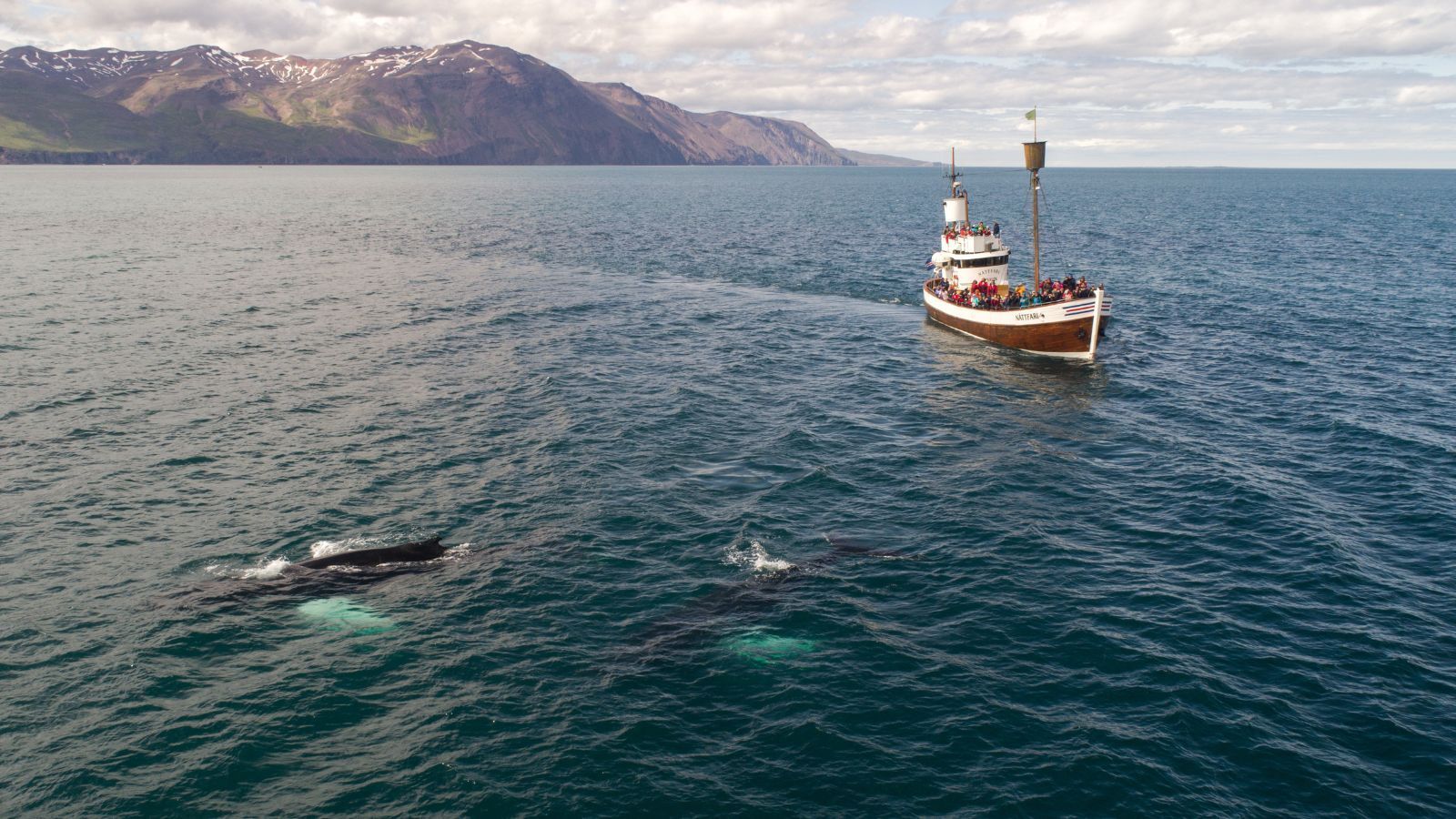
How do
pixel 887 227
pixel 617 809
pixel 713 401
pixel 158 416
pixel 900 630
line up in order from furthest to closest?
1. pixel 887 227
2. pixel 713 401
3. pixel 158 416
4. pixel 900 630
5. pixel 617 809

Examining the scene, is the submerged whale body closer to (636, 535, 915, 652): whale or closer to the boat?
(636, 535, 915, 652): whale

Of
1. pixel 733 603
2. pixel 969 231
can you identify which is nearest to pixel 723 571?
pixel 733 603

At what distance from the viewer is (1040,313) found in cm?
6919

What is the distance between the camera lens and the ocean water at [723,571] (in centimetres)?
2433

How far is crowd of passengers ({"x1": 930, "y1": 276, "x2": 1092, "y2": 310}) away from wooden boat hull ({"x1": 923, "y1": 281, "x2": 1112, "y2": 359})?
93 cm

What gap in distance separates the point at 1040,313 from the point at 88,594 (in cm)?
6432

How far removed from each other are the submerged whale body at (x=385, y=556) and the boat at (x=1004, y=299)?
52320 mm

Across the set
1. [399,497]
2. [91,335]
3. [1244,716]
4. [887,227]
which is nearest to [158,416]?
[399,497]

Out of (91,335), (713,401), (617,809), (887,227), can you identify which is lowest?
(617,809)

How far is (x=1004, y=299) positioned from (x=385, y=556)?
58.0 metres

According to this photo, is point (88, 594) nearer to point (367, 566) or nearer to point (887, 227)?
point (367, 566)

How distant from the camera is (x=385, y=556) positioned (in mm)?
35906

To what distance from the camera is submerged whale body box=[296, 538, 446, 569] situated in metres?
35.4

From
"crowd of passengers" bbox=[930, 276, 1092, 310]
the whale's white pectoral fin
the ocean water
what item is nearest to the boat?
"crowd of passengers" bbox=[930, 276, 1092, 310]
